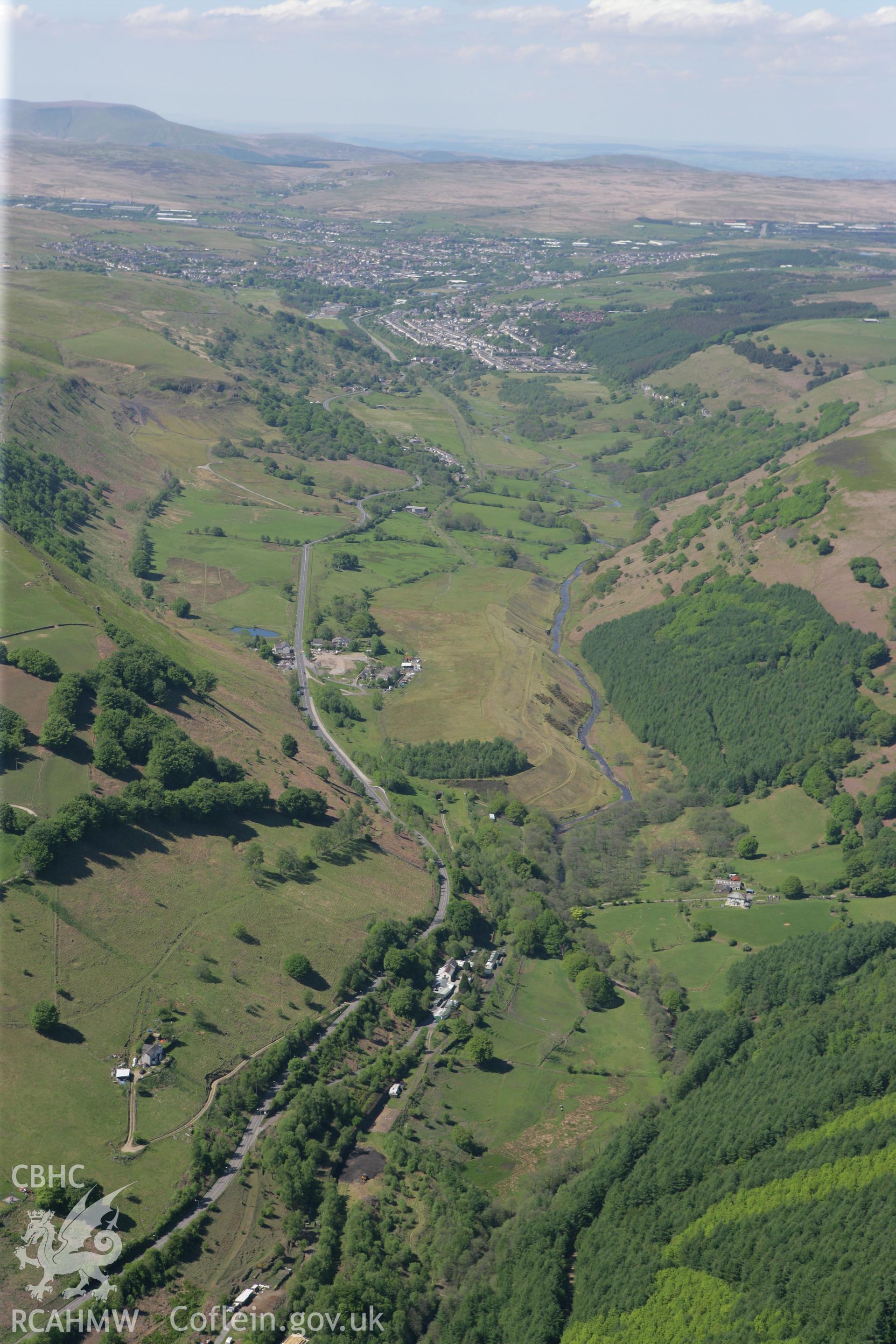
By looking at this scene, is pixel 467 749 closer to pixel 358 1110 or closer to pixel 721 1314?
pixel 358 1110

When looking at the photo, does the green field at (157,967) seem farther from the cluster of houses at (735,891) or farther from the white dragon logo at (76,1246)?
the cluster of houses at (735,891)

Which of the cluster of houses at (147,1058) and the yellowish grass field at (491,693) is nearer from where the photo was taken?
the cluster of houses at (147,1058)

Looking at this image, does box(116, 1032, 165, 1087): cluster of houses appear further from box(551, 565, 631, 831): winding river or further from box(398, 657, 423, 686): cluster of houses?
box(398, 657, 423, 686): cluster of houses

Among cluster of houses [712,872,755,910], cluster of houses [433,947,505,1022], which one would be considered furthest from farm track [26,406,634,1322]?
cluster of houses [712,872,755,910]

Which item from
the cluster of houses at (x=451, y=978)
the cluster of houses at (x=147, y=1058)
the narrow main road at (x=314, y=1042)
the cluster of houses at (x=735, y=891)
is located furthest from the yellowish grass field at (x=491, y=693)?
the cluster of houses at (x=147, y=1058)

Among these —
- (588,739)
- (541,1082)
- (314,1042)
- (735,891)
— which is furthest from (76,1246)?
(588,739)

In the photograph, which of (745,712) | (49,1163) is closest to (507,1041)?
(49,1163)
